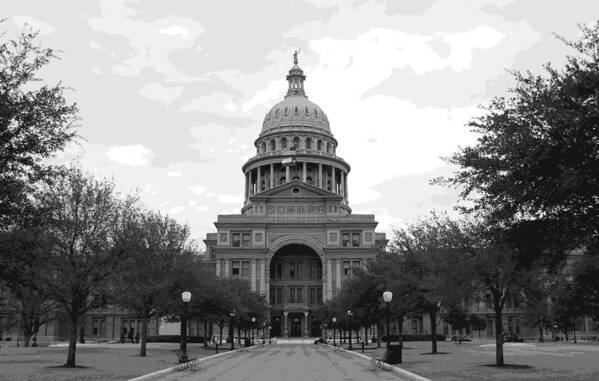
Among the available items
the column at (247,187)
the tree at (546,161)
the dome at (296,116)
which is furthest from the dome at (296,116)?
the tree at (546,161)

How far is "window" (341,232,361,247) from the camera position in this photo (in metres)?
116

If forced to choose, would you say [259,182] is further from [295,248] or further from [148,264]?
[148,264]

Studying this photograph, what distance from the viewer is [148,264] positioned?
147 feet

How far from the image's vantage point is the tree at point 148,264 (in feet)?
128

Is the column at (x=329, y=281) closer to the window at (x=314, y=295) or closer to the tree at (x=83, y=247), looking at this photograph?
the window at (x=314, y=295)

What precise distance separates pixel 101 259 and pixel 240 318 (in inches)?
1542

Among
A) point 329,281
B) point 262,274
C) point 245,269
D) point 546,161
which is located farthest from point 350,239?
point 546,161

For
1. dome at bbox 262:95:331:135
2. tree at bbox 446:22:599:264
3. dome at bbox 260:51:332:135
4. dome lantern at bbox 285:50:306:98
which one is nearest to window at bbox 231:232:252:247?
dome at bbox 260:51:332:135

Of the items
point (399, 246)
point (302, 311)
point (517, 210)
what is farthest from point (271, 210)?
point (517, 210)

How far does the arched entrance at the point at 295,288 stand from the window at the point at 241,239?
573 centimetres

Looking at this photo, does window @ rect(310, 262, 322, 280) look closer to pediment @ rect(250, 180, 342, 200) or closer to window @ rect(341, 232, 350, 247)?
window @ rect(341, 232, 350, 247)

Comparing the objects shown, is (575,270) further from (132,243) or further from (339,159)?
(339,159)

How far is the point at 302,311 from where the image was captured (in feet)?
379

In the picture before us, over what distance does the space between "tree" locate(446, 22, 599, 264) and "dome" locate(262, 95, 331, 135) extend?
127 meters
